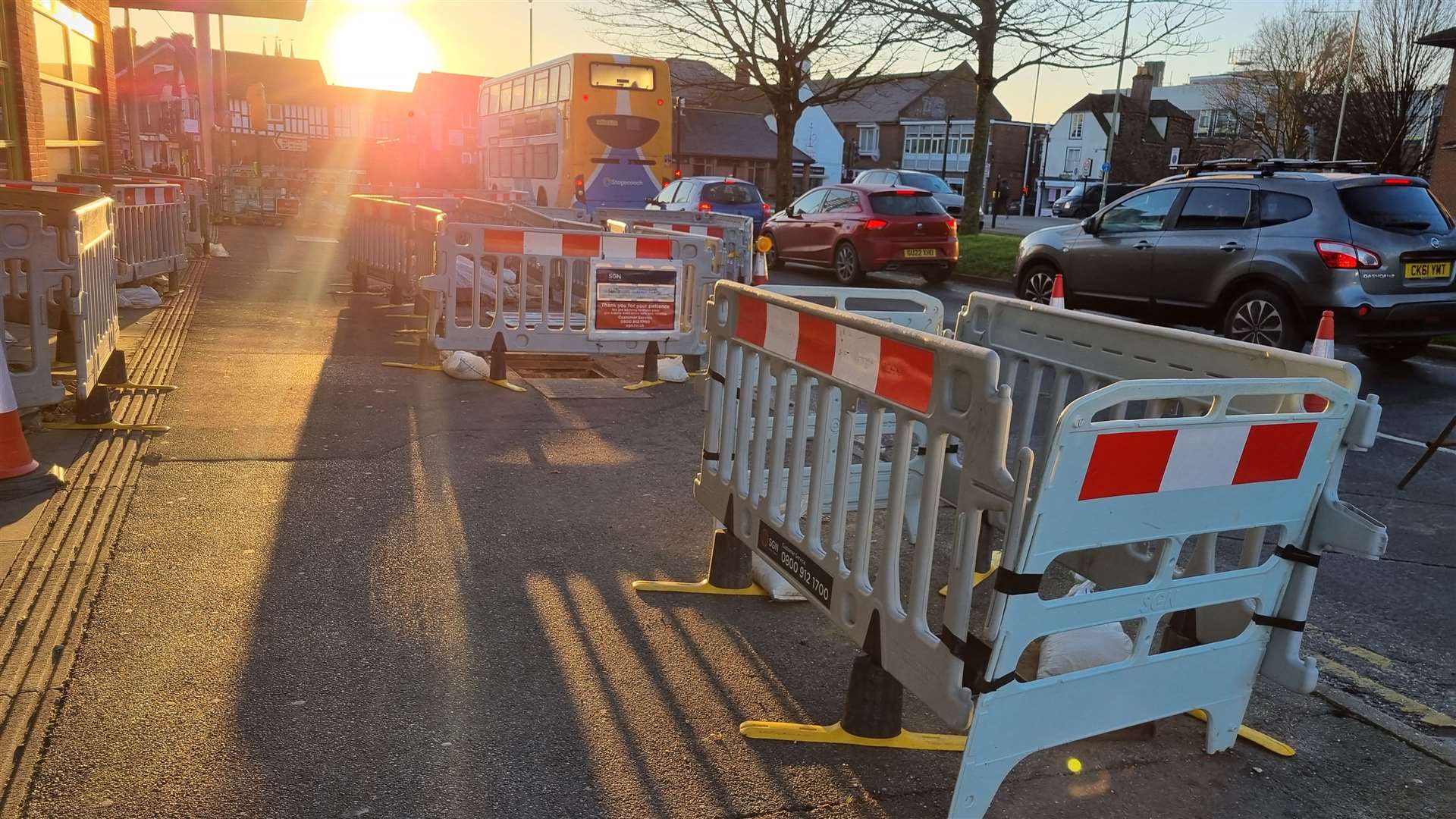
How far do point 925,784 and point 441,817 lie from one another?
1396 mm

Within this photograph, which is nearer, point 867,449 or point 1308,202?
point 867,449

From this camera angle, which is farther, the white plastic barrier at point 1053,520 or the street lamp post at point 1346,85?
the street lamp post at point 1346,85

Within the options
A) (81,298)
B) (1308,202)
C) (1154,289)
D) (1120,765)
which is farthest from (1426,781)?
(1154,289)

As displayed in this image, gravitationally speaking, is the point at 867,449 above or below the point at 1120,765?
above

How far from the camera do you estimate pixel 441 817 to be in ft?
9.27

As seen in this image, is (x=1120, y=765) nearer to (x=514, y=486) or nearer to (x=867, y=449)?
(x=867, y=449)

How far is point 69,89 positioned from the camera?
50.4 ft

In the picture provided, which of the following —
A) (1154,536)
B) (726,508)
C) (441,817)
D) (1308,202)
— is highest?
(1308,202)

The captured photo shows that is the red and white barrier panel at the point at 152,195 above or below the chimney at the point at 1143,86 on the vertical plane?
below

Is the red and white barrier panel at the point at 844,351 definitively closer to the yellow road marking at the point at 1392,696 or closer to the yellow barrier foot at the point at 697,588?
the yellow barrier foot at the point at 697,588

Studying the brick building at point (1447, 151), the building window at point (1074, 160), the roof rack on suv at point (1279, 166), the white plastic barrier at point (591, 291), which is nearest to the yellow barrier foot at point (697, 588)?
the white plastic barrier at point (591, 291)

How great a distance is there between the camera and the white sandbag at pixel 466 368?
8.63m

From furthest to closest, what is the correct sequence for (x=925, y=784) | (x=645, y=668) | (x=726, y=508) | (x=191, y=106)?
1. (x=191, y=106)
2. (x=726, y=508)
3. (x=645, y=668)
4. (x=925, y=784)

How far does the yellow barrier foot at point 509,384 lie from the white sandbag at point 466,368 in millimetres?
91
